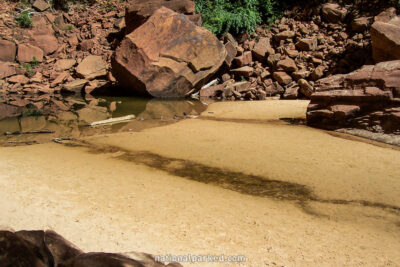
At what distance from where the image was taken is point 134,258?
1419 mm

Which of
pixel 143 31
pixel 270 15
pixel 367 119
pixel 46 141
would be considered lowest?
pixel 46 141

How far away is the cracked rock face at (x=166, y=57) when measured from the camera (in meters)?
8.18

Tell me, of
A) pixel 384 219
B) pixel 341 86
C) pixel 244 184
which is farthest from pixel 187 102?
pixel 384 219

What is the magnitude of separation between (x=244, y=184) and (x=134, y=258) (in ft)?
4.88

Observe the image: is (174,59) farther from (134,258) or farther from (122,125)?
(134,258)

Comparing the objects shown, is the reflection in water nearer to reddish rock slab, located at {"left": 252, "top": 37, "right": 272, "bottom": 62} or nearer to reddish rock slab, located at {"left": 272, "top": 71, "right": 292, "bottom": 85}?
reddish rock slab, located at {"left": 272, "top": 71, "right": 292, "bottom": 85}

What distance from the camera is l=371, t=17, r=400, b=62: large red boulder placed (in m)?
6.93

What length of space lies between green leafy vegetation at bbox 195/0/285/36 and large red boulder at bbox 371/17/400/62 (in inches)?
173

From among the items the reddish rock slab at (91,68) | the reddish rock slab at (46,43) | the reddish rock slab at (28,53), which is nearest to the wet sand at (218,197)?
the reddish rock slab at (91,68)

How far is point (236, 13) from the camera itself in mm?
11172

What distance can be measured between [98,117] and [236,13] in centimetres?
716

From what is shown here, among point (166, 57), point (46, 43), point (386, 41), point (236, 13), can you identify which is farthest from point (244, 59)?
point (46, 43)

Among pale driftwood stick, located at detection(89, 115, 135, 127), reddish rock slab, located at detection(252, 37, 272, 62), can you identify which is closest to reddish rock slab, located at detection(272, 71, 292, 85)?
reddish rock slab, located at detection(252, 37, 272, 62)

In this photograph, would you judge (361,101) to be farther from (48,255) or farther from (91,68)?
(91,68)
